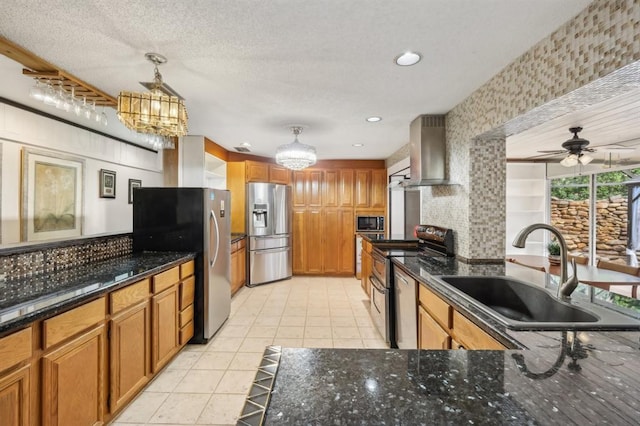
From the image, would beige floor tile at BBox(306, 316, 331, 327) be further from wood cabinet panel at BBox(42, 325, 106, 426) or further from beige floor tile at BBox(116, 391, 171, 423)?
wood cabinet panel at BBox(42, 325, 106, 426)

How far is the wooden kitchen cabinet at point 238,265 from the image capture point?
438cm

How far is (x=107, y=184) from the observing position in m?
4.34

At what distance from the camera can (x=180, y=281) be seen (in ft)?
8.48

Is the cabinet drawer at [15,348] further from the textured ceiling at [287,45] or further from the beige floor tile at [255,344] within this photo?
the beige floor tile at [255,344]

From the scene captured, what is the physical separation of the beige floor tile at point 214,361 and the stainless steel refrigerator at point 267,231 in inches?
90.1

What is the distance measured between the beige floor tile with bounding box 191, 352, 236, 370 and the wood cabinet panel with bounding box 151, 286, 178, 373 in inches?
9.6

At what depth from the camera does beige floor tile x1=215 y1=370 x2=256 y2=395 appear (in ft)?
7.04

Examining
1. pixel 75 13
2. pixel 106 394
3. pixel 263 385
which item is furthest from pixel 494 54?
pixel 106 394

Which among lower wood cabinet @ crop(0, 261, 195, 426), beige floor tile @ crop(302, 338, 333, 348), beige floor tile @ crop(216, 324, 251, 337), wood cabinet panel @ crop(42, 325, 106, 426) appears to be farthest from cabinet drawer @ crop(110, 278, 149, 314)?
beige floor tile @ crop(302, 338, 333, 348)

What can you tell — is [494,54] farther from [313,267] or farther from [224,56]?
[313,267]

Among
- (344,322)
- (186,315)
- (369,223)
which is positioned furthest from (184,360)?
(369,223)

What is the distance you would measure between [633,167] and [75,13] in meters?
6.54

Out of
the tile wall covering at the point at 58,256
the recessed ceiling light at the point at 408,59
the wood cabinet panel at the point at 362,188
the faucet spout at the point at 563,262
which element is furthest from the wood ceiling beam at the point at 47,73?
the wood cabinet panel at the point at 362,188

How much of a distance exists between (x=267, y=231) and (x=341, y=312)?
2.00m
